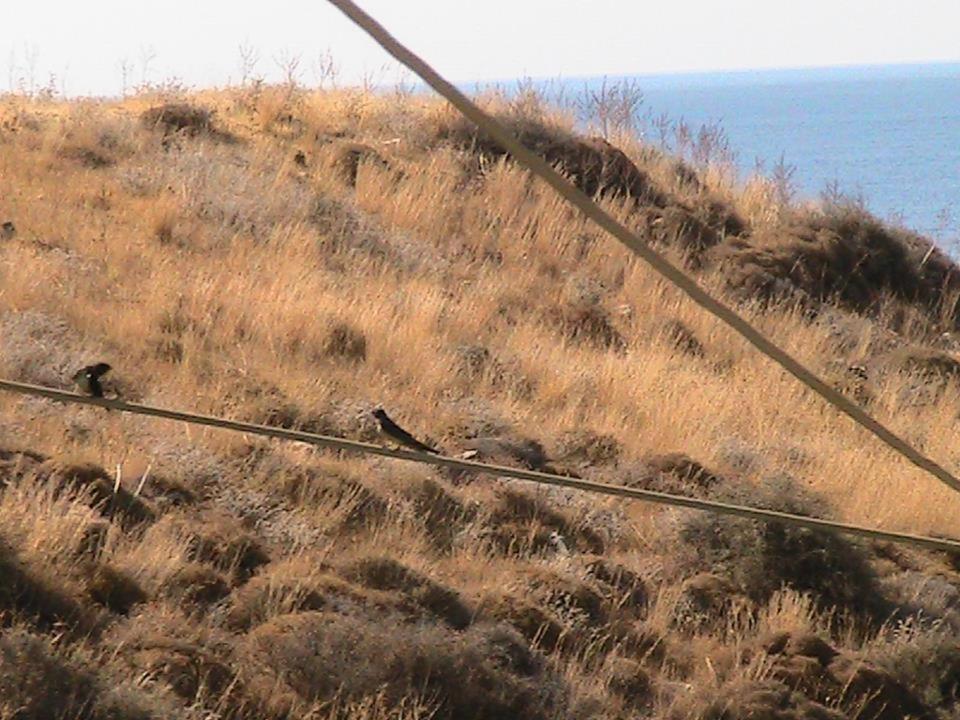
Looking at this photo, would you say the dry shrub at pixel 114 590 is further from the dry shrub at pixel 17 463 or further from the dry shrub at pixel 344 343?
the dry shrub at pixel 344 343

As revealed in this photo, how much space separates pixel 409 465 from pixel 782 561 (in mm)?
1914

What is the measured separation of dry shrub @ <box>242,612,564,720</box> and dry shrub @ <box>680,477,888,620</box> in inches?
62.2

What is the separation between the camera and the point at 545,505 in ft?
25.4

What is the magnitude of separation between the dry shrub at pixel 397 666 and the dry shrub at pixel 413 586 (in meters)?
0.22

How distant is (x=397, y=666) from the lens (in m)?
5.97

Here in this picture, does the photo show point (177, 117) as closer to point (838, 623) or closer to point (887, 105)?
point (838, 623)

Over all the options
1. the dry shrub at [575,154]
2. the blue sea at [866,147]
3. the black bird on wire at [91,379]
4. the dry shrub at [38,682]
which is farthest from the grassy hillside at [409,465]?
the blue sea at [866,147]

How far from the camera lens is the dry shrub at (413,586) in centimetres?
654

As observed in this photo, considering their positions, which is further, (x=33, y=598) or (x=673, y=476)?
(x=673, y=476)

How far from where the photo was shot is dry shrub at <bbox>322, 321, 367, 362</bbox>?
30.7 ft

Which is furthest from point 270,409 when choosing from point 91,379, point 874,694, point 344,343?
point 91,379

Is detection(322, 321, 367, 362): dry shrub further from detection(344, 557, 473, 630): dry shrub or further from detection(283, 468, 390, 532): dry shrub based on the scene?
detection(344, 557, 473, 630): dry shrub

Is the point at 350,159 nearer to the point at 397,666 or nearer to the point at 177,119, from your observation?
the point at 177,119

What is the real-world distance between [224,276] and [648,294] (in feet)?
13.3
